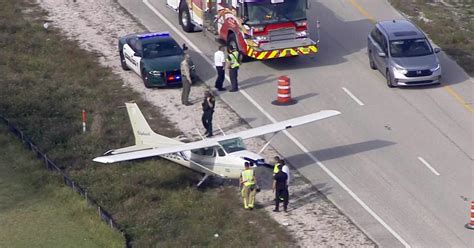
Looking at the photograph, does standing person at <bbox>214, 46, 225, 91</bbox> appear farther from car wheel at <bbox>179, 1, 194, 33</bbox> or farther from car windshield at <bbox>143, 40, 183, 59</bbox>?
car wheel at <bbox>179, 1, 194, 33</bbox>

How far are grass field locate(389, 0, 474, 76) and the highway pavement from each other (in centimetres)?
99

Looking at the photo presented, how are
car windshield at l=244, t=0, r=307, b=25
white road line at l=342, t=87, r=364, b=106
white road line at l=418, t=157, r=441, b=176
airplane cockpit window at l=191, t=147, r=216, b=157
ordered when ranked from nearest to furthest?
airplane cockpit window at l=191, t=147, r=216, b=157 < white road line at l=418, t=157, r=441, b=176 < white road line at l=342, t=87, r=364, b=106 < car windshield at l=244, t=0, r=307, b=25

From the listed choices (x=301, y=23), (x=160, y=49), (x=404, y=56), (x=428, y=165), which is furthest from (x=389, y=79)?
(x=160, y=49)

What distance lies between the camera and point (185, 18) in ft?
149

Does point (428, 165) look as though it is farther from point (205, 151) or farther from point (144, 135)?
point (144, 135)

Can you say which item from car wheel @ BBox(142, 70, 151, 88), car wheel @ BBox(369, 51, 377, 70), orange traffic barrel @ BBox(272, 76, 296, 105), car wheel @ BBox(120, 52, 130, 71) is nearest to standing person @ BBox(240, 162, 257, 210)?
orange traffic barrel @ BBox(272, 76, 296, 105)

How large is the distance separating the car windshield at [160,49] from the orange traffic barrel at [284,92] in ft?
14.3

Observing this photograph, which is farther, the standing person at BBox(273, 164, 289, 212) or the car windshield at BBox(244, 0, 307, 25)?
the car windshield at BBox(244, 0, 307, 25)

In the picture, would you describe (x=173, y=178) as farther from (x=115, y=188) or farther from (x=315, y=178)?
(x=315, y=178)

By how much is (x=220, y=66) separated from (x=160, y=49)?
264 centimetres

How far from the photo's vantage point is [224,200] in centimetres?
3144

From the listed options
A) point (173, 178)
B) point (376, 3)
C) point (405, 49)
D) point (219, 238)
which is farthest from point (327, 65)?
point (219, 238)

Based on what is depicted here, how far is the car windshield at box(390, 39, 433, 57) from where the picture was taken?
130ft

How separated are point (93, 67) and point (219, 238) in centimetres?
1478
